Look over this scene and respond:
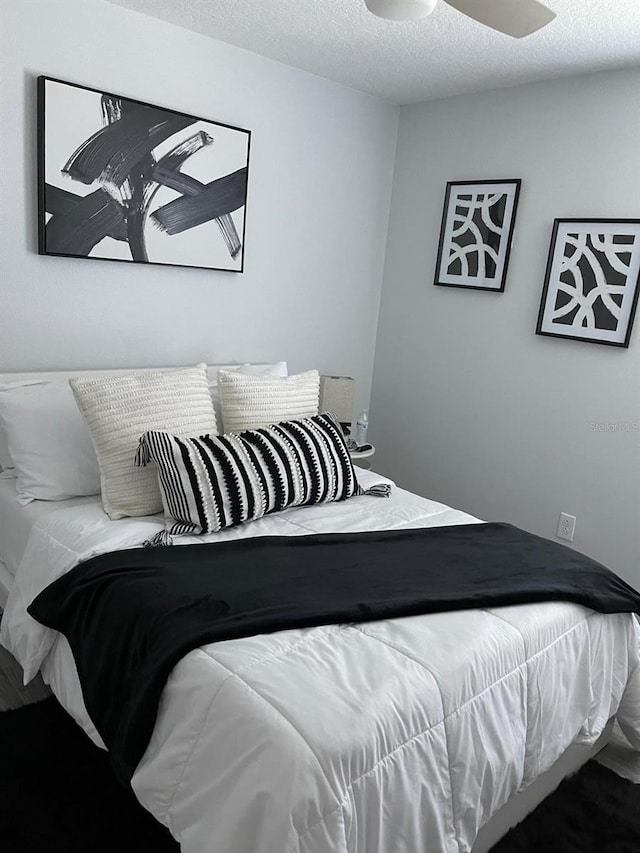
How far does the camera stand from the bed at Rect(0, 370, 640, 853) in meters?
1.29

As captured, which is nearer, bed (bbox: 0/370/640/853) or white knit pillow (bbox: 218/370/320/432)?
bed (bbox: 0/370/640/853)

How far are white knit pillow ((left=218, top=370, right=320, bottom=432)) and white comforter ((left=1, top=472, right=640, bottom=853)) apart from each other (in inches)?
32.7

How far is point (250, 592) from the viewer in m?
1.73

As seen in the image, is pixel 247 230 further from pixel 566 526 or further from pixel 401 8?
pixel 566 526

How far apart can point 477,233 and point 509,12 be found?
5.97 feet

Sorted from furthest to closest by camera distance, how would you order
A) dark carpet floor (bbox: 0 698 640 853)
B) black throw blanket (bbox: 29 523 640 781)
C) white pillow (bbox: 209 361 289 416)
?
white pillow (bbox: 209 361 289 416) → dark carpet floor (bbox: 0 698 640 853) → black throw blanket (bbox: 29 523 640 781)

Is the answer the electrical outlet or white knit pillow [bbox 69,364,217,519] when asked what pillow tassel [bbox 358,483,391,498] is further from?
the electrical outlet

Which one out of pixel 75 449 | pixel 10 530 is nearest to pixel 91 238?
pixel 75 449

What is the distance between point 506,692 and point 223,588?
0.75 meters

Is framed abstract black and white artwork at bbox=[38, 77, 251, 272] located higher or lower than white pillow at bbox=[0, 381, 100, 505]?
higher

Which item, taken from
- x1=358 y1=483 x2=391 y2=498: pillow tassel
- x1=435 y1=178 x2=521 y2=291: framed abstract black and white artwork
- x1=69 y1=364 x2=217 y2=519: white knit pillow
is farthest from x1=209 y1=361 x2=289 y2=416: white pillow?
x1=435 y1=178 x2=521 y2=291: framed abstract black and white artwork

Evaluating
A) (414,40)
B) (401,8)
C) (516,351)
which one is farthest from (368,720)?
(414,40)

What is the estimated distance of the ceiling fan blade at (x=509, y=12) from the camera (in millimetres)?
1607

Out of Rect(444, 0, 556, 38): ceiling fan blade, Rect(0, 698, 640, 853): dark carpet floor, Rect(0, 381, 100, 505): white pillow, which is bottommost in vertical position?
Rect(0, 698, 640, 853): dark carpet floor
